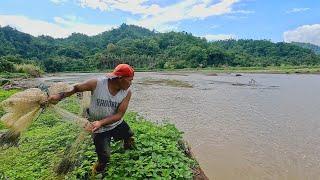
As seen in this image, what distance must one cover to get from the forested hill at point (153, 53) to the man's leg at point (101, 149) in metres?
85.8

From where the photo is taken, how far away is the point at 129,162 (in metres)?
6.16

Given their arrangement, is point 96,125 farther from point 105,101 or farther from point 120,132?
point 120,132

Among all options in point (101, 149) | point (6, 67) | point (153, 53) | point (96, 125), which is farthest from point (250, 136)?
point (153, 53)

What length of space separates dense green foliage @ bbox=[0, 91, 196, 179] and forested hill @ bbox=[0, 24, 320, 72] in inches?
3293

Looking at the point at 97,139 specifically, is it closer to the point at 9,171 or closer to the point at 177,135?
the point at 9,171

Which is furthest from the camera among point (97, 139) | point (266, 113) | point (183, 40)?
point (183, 40)

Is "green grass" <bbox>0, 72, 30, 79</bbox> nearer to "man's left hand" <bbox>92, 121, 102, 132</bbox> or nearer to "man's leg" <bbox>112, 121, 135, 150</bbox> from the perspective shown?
"man's leg" <bbox>112, 121, 135, 150</bbox>

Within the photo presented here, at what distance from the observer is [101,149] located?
19.2 ft

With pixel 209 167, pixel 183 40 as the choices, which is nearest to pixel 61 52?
pixel 183 40

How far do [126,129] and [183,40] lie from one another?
15008cm

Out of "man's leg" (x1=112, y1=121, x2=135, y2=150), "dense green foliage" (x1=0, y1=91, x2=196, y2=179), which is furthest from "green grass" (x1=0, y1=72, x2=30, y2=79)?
"man's leg" (x1=112, y1=121, x2=135, y2=150)

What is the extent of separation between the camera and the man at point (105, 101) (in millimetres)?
5625

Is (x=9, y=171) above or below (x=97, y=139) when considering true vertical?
below

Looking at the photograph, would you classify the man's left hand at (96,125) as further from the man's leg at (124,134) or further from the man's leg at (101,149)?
the man's leg at (124,134)
